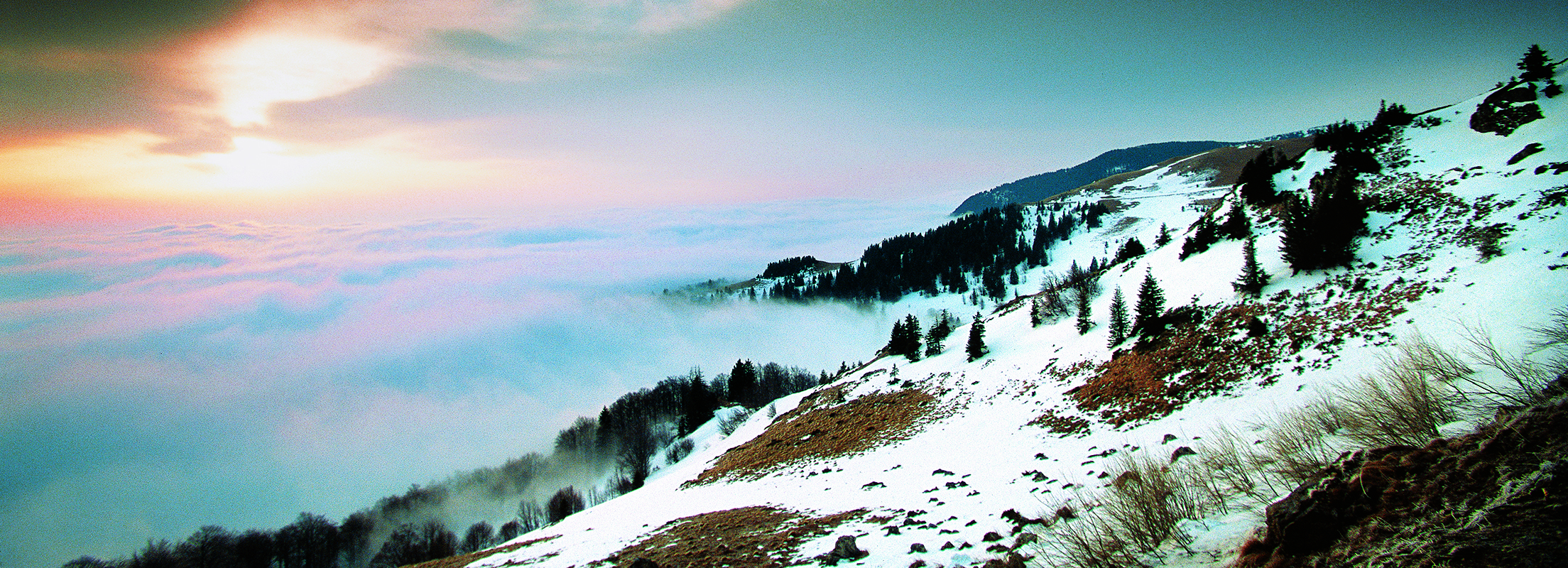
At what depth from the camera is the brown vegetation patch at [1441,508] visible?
8.43 feet

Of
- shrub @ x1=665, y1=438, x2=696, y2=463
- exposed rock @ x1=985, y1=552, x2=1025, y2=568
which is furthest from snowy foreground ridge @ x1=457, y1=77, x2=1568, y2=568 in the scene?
shrub @ x1=665, y1=438, x2=696, y2=463

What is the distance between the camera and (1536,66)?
29.8 metres

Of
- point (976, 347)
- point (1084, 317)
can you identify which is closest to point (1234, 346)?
point (1084, 317)

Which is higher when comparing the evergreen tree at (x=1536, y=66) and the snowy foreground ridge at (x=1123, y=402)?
the evergreen tree at (x=1536, y=66)

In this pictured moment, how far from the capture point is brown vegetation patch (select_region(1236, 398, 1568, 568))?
257 cm

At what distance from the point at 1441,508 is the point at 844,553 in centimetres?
860

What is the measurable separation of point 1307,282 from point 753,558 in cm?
2883

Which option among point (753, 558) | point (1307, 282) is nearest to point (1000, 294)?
point (1307, 282)

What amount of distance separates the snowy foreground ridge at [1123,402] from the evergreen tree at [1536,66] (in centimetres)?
271

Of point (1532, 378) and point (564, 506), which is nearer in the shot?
point (1532, 378)

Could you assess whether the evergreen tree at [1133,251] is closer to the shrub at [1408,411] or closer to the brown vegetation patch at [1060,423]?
the brown vegetation patch at [1060,423]

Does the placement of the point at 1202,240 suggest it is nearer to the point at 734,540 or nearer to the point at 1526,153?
the point at 1526,153

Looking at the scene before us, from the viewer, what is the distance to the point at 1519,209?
19.9m

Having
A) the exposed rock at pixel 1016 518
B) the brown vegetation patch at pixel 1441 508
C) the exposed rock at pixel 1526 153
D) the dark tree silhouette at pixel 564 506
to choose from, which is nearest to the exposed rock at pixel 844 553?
the exposed rock at pixel 1016 518
